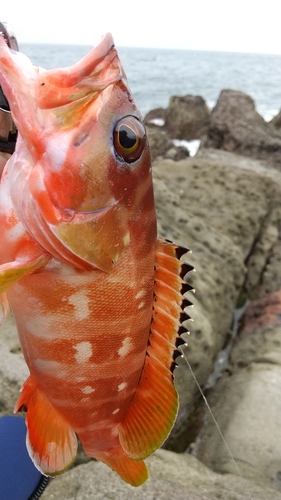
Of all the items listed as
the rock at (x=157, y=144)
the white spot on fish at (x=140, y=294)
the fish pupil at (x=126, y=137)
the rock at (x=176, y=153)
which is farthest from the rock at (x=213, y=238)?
the rock at (x=157, y=144)

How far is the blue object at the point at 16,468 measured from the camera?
196cm

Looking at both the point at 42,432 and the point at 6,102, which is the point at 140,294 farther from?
the point at 6,102

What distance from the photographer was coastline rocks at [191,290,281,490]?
265 centimetres

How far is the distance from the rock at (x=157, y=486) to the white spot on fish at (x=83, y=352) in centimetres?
122

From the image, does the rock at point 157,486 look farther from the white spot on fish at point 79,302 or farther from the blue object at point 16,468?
the white spot on fish at point 79,302

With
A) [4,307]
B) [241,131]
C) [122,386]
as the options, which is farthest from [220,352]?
[241,131]

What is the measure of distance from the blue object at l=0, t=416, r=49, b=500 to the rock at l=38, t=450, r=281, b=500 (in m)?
0.21

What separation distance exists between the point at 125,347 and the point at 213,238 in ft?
11.1

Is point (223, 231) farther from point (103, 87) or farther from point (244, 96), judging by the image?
point (244, 96)

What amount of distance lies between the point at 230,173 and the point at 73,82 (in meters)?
5.05

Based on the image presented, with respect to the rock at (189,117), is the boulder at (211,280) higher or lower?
higher

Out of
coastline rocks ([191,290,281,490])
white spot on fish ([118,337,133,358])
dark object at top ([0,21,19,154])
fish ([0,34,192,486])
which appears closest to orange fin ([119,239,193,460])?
fish ([0,34,192,486])

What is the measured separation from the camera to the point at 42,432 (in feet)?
4.64

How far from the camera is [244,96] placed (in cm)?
961
